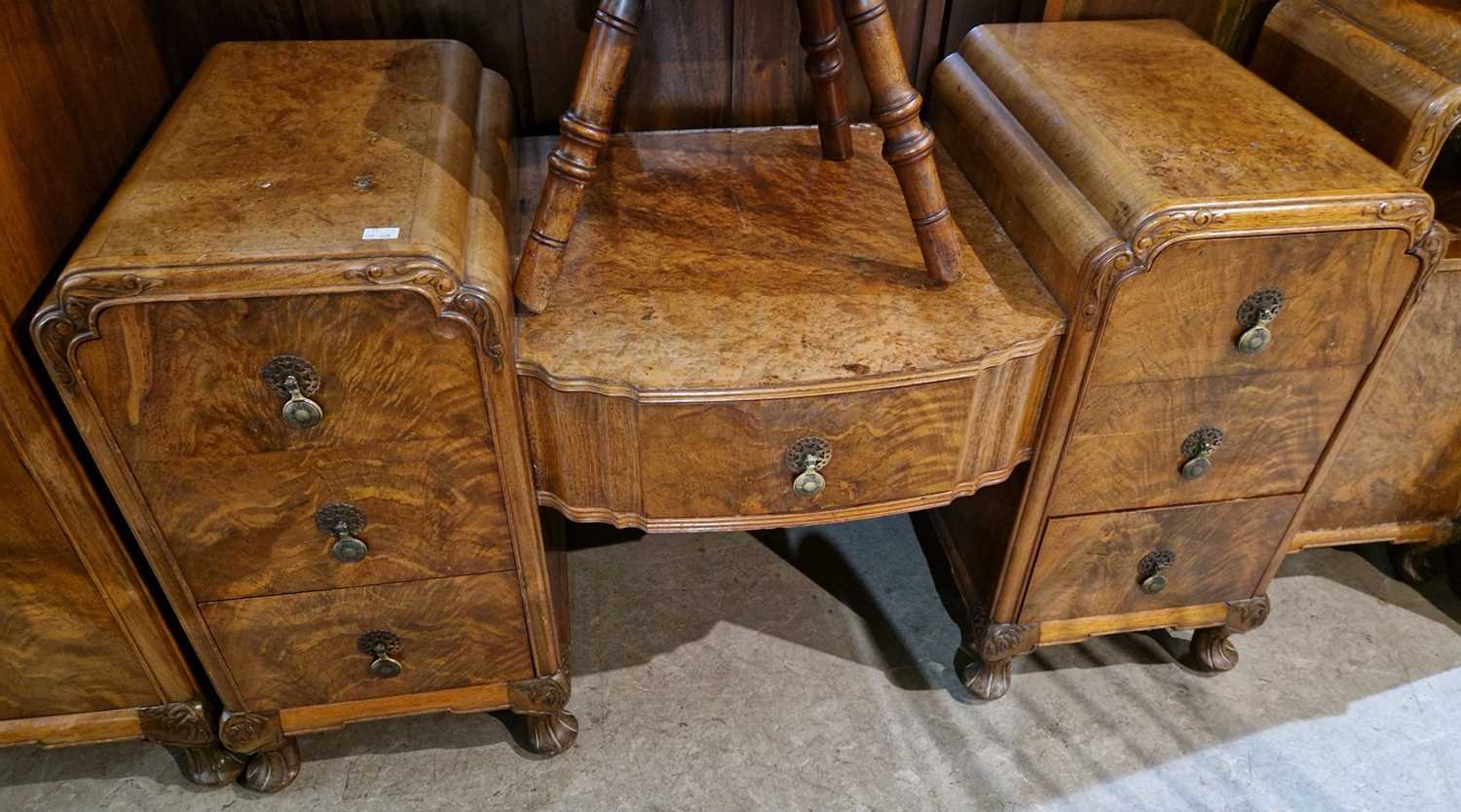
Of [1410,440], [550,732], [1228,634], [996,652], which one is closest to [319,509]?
[550,732]

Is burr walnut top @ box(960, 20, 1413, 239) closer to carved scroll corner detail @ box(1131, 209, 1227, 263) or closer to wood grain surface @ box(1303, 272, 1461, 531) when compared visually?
carved scroll corner detail @ box(1131, 209, 1227, 263)

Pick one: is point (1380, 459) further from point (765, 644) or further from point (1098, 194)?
point (765, 644)

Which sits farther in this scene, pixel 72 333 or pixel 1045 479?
pixel 1045 479

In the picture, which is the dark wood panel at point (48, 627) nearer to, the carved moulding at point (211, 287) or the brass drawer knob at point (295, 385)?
the carved moulding at point (211, 287)

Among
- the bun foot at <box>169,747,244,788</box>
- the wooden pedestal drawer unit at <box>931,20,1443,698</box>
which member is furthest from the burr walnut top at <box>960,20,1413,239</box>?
the bun foot at <box>169,747,244,788</box>

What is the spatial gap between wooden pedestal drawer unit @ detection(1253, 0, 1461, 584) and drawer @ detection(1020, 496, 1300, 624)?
0.11 m

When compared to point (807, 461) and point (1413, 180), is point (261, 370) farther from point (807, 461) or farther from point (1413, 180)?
point (1413, 180)

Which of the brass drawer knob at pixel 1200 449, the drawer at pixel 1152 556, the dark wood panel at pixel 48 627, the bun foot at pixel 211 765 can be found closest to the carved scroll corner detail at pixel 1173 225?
the brass drawer knob at pixel 1200 449

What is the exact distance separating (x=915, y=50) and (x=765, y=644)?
94 centimetres

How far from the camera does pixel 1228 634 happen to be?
1.49 metres

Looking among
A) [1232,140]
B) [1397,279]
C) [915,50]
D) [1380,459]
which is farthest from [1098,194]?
[1380,459]

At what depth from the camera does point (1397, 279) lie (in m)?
1.09

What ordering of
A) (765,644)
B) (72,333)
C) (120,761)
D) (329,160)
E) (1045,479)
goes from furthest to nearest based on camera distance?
1. (765,644)
2. (120,761)
3. (1045,479)
4. (329,160)
5. (72,333)

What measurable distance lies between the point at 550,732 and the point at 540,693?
0.36 feet
